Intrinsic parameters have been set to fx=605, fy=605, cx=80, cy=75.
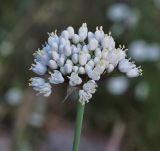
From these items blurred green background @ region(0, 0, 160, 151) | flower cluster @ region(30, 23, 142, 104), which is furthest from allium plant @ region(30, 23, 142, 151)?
blurred green background @ region(0, 0, 160, 151)

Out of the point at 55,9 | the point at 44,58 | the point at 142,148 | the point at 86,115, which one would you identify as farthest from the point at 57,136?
the point at 44,58

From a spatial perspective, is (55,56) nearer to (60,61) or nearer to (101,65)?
(60,61)

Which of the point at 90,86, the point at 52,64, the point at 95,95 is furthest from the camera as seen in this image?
the point at 95,95

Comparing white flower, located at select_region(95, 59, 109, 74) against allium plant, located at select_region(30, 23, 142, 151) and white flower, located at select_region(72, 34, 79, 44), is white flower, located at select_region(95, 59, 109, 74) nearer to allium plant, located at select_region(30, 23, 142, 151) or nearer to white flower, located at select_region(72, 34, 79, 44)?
allium plant, located at select_region(30, 23, 142, 151)

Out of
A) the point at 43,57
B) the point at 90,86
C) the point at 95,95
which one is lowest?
the point at 90,86

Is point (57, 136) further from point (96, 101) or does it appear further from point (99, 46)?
point (99, 46)

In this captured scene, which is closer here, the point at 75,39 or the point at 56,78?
the point at 56,78

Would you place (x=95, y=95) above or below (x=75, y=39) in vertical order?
above

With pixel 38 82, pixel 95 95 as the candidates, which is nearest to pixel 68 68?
pixel 38 82
